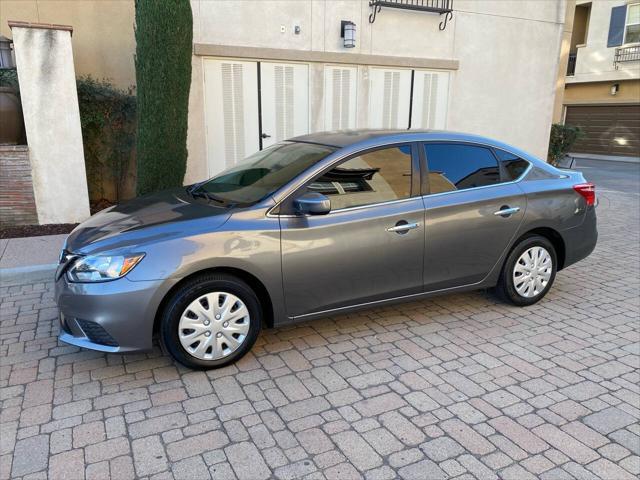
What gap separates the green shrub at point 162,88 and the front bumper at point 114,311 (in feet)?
12.9

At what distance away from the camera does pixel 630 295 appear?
5.11m

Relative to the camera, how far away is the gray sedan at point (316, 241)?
325 cm

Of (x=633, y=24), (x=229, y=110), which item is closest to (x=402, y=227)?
(x=229, y=110)

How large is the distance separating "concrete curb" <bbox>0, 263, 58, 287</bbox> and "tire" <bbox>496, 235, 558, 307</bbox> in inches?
184

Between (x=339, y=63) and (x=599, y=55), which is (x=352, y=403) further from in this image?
(x=599, y=55)

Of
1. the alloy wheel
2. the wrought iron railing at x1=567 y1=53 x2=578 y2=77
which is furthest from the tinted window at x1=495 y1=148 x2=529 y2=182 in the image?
the wrought iron railing at x1=567 y1=53 x2=578 y2=77

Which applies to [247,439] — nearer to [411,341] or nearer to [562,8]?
[411,341]

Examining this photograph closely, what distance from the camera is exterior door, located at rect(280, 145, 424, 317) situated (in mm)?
3609

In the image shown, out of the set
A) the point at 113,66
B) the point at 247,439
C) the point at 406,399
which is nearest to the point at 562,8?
the point at 113,66

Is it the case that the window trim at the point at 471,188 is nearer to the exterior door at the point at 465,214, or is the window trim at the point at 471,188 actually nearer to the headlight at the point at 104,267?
the exterior door at the point at 465,214

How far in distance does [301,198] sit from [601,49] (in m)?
24.0

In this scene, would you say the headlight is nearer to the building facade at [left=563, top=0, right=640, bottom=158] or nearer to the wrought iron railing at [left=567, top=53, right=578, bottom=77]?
the building facade at [left=563, top=0, right=640, bottom=158]

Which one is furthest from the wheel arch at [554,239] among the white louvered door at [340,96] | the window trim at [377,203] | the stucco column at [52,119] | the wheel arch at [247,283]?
the stucco column at [52,119]

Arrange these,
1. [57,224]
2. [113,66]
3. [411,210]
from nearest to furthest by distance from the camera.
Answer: [411,210]
[57,224]
[113,66]
